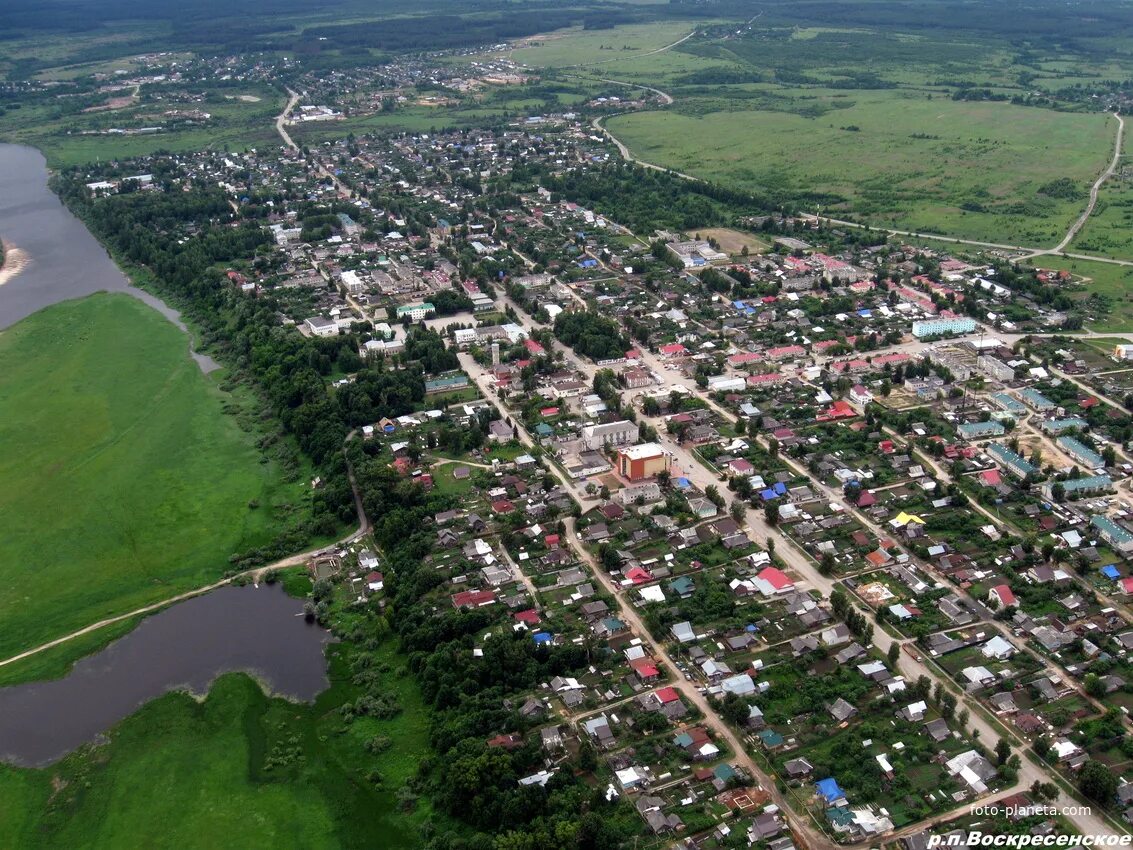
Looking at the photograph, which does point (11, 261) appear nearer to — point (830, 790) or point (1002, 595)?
point (830, 790)

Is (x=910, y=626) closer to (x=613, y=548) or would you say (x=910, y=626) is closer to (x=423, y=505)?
(x=613, y=548)

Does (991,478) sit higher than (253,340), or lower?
lower

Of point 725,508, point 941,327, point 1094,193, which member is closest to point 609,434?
point 725,508

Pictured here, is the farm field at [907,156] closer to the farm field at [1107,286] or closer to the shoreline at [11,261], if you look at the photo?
the farm field at [1107,286]

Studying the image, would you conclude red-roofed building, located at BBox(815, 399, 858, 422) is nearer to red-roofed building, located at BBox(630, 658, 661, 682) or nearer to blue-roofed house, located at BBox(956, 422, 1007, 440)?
blue-roofed house, located at BBox(956, 422, 1007, 440)

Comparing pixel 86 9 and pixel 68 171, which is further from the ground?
pixel 86 9

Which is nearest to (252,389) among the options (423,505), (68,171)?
(423,505)

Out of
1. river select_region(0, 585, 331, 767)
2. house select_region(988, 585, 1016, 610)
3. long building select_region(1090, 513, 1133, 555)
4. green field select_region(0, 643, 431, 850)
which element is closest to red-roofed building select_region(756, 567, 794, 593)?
house select_region(988, 585, 1016, 610)
